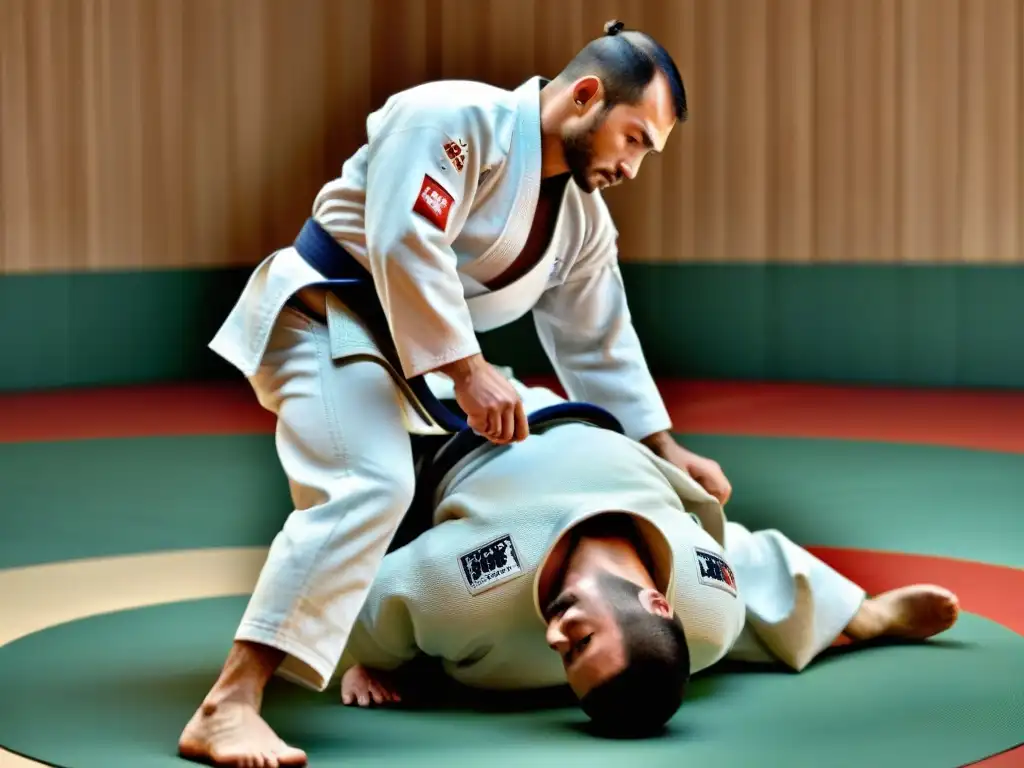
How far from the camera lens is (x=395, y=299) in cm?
276

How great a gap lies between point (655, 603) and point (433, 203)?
29.9 inches

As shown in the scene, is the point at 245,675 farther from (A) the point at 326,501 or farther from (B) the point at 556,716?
(B) the point at 556,716

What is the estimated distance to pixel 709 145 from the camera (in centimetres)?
748

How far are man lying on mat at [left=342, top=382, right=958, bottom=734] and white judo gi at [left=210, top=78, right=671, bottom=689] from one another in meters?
0.17

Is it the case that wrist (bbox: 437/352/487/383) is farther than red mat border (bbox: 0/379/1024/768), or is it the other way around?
red mat border (bbox: 0/379/1024/768)

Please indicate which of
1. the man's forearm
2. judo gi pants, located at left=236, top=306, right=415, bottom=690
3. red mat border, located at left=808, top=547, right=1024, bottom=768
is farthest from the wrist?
red mat border, located at left=808, top=547, right=1024, bottom=768

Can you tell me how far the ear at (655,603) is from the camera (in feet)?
8.79

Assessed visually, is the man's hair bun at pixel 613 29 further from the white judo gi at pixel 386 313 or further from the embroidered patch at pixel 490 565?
the embroidered patch at pixel 490 565

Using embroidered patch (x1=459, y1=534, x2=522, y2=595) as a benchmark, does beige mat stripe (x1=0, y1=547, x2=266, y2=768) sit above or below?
below

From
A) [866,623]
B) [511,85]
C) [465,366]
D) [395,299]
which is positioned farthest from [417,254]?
[511,85]

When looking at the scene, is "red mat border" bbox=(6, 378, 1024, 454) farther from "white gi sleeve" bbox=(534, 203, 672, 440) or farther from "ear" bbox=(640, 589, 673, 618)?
"ear" bbox=(640, 589, 673, 618)

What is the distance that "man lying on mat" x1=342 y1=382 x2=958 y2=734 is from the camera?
8.75 feet

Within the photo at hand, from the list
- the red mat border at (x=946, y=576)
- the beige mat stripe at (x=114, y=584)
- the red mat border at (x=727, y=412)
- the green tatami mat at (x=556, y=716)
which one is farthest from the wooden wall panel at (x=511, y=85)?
the green tatami mat at (x=556, y=716)

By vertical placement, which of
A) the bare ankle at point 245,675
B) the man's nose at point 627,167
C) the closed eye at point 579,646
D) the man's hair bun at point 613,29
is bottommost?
the bare ankle at point 245,675
